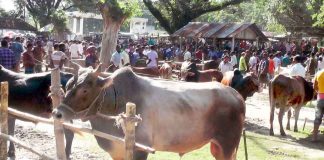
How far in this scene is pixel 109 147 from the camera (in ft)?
18.4

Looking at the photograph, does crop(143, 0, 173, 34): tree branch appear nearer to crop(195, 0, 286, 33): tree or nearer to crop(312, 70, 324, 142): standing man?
crop(195, 0, 286, 33): tree

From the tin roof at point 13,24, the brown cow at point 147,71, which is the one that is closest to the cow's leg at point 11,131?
the brown cow at point 147,71

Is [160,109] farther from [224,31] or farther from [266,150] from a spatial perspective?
[224,31]

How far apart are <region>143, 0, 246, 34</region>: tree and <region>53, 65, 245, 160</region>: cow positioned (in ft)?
96.7

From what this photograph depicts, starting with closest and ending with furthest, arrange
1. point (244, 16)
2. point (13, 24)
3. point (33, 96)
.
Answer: point (33, 96)
point (13, 24)
point (244, 16)

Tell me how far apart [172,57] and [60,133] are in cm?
2223

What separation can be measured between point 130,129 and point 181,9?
3231 cm

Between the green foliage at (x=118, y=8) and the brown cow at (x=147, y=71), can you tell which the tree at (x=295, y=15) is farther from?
the brown cow at (x=147, y=71)

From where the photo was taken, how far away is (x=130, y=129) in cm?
433

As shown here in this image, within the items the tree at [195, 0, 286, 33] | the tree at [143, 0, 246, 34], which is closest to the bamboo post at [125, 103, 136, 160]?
the tree at [143, 0, 246, 34]

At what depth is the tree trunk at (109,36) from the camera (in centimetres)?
1723

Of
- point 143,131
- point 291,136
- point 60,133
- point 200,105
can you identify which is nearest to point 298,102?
point 291,136

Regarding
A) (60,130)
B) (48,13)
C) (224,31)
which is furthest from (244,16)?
(60,130)

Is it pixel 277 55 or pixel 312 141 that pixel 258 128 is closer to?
pixel 312 141
